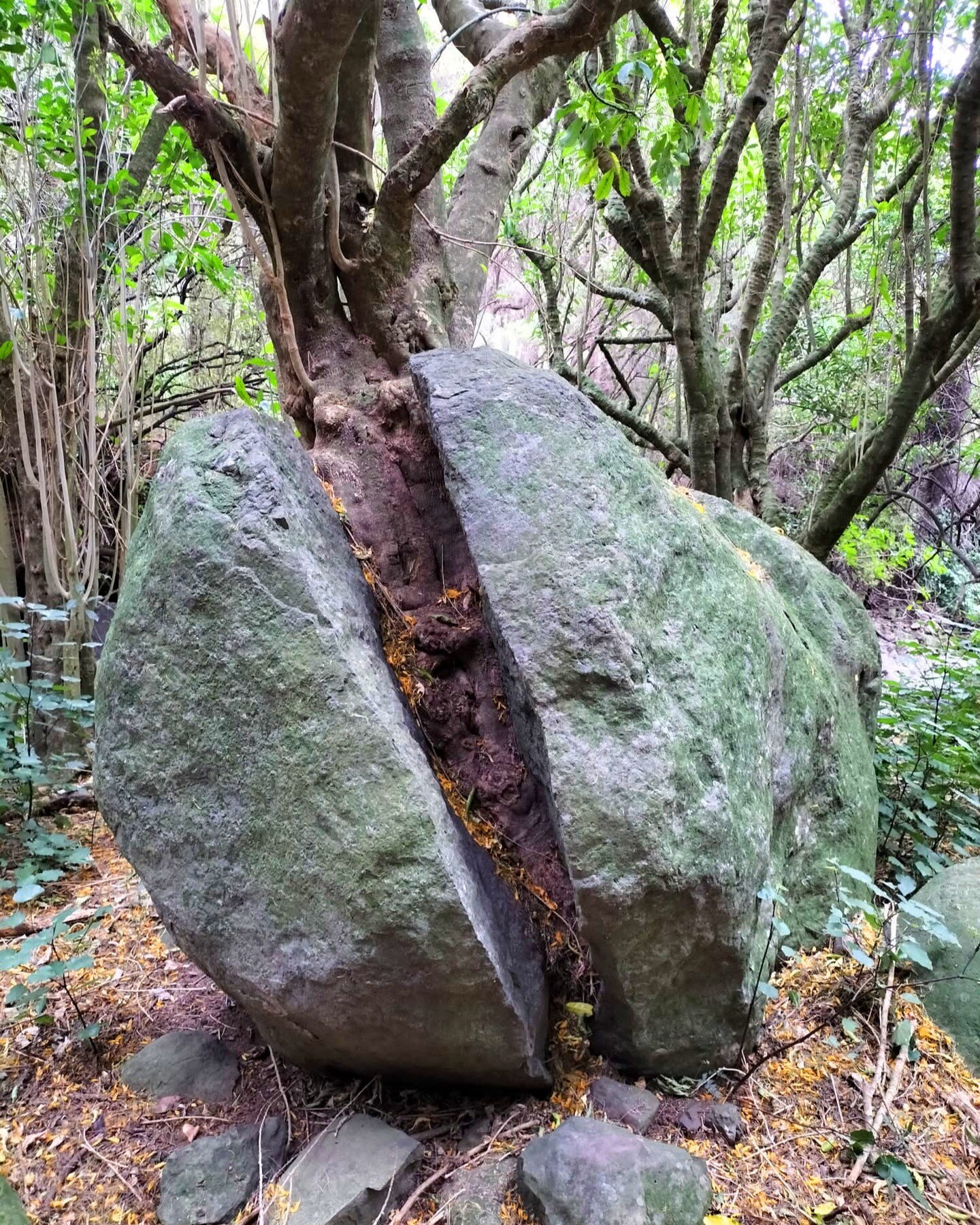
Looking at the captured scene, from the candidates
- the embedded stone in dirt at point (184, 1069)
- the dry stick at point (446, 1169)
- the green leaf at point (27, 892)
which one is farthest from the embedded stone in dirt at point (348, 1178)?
the green leaf at point (27, 892)

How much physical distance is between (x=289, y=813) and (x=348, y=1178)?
0.75 meters

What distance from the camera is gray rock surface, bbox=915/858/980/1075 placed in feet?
6.83

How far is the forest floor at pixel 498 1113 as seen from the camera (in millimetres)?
1563

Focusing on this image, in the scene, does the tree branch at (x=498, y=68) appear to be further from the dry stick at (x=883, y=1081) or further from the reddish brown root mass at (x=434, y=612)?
the dry stick at (x=883, y=1081)

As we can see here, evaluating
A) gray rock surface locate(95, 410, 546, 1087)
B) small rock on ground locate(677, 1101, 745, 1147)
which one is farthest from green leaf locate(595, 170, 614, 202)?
small rock on ground locate(677, 1101, 745, 1147)

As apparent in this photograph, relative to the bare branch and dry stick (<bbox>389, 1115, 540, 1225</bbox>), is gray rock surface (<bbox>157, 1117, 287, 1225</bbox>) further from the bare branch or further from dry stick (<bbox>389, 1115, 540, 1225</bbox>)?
the bare branch

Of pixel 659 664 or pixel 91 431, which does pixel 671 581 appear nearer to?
pixel 659 664

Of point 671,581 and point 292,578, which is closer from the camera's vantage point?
point 292,578

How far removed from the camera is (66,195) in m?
3.66

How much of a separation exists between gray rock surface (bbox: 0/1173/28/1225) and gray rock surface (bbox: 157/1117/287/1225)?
25 centimetres

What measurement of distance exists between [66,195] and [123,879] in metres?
3.29

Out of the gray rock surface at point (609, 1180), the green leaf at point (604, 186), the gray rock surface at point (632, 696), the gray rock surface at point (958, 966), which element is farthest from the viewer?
the green leaf at point (604, 186)

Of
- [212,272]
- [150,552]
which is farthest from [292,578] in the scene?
[212,272]

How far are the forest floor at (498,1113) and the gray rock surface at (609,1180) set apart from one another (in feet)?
0.26
